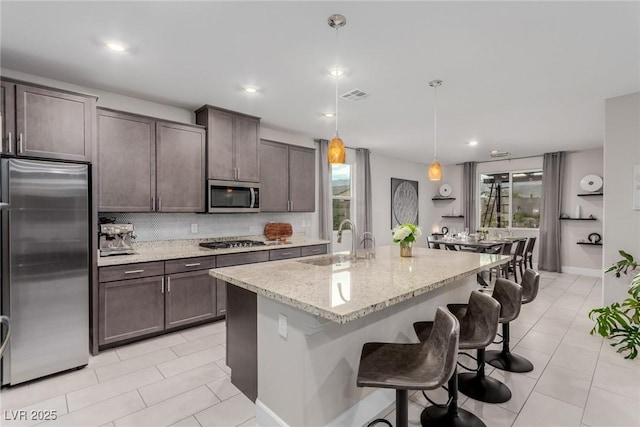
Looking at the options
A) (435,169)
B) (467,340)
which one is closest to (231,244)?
(435,169)

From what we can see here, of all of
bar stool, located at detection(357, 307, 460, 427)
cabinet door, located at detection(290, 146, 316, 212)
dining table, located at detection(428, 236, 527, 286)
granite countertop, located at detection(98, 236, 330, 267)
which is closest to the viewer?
bar stool, located at detection(357, 307, 460, 427)

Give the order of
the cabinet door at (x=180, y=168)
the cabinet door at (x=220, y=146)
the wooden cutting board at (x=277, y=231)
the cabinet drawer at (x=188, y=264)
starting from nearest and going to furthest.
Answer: the cabinet drawer at (x=188, y=264)
the cabinet door at (x=180, y=168)
the cabinet door at (x=220, y=146)
the wooden cutting board at (x=277, y=231)

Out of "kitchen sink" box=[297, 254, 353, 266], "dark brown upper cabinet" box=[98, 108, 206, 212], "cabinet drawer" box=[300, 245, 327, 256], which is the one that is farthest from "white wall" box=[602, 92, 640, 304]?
"dark brown upper cabinet" box=[98, 108, 206, 212]

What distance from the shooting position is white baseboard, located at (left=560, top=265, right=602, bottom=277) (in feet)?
21.2

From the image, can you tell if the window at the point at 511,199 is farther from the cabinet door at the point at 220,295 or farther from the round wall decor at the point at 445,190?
the cabinet door at the point at 220,295

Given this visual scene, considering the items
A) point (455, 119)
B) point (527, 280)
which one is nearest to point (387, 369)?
point (527, 280)

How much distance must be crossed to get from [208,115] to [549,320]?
493 centimetres

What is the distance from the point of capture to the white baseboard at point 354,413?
6.21 ft

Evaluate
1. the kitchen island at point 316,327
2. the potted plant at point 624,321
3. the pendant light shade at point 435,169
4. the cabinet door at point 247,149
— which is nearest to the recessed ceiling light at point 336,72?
the pendant light shade at point 435,169

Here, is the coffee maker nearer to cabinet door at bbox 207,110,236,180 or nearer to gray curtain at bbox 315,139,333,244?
cabinet door at bbox 207,110,236,180

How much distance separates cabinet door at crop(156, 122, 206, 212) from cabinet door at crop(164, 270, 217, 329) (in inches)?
31.8

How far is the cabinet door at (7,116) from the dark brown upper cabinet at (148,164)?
0.67 meters

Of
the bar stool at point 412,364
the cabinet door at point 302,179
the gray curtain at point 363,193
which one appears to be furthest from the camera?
the gray curtain at point 363,193

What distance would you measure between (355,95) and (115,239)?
3.00 meters
